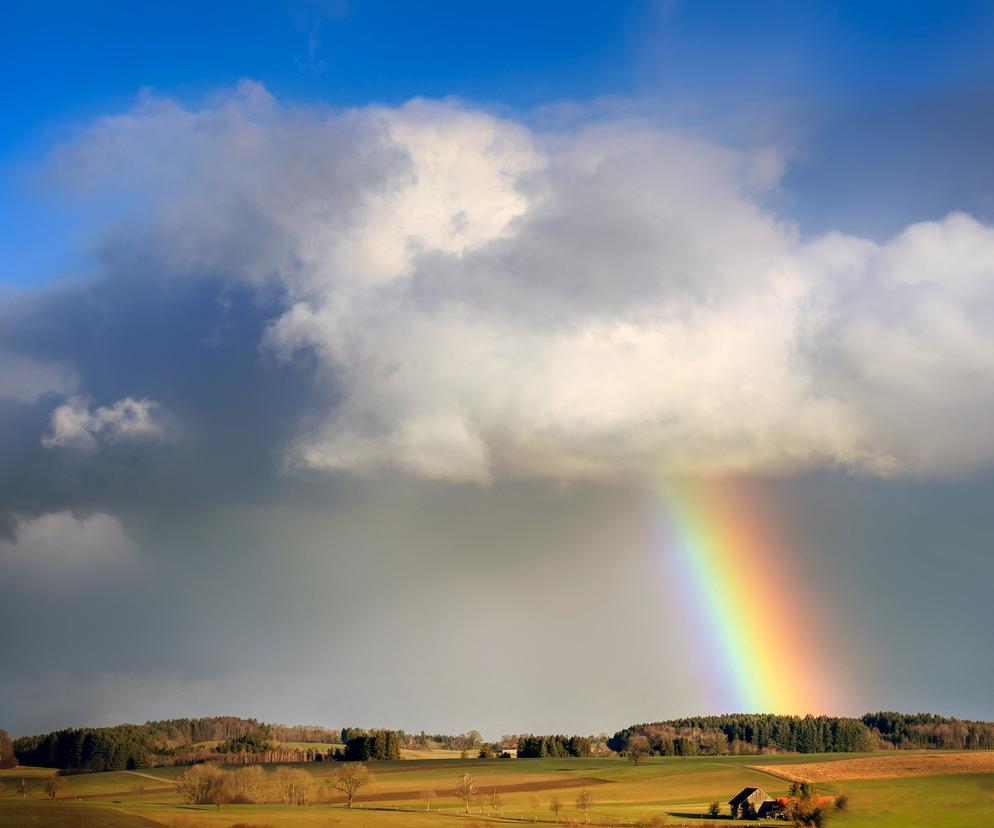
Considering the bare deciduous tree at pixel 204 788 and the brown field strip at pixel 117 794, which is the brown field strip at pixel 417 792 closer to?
the brown field strip at pixel 117 794

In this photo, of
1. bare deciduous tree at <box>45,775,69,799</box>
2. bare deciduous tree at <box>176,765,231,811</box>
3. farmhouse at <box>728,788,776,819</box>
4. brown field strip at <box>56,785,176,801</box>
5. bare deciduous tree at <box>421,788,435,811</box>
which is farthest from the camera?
bare deciduous tree at <box>45,775,69,799</box>

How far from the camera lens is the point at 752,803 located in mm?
141500

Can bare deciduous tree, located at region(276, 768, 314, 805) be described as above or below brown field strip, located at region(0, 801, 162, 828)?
below

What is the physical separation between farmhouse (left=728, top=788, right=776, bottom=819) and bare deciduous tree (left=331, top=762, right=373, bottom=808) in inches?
2320

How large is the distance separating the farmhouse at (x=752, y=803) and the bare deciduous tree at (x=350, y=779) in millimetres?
58923

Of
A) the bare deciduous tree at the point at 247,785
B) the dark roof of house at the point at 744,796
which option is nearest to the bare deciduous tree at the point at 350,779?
the bare deciduous tree at the point at 247,785

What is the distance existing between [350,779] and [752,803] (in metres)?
62.7

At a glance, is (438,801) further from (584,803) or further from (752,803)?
(752,803)

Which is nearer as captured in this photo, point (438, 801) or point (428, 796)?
point (438, 801)

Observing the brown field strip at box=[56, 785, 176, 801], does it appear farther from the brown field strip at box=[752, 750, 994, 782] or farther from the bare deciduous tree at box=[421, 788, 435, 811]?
the brown field strip at box=[752, 750, 994, 782]

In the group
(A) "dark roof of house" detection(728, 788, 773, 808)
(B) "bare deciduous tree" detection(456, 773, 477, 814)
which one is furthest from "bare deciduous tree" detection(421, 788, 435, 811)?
(A) "dark roof of house" detection(728, 788, 773, 808)

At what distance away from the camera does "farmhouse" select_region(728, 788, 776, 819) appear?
13900cm

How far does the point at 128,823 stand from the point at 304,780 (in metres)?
62.0

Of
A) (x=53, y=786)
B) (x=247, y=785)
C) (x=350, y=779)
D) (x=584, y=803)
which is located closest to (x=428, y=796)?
(x=350, y=779)
